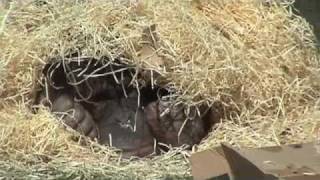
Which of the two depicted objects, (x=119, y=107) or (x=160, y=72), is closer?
(x=160, y=72)

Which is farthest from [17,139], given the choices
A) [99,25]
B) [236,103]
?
[236,103]

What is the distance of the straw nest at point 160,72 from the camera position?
7.95ft

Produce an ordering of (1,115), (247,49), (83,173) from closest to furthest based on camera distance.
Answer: (83,173)
(1,115)
(247,49)

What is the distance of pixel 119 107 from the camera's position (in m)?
2.61

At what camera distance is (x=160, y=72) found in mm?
2502

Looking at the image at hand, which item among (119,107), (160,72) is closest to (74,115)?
(119,107)

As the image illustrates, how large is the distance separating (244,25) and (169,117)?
0.61 m

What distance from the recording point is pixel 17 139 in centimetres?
243

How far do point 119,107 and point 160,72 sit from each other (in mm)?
228

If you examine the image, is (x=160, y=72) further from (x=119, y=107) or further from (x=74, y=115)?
(x=74, y=115)

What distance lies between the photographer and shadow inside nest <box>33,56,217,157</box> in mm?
2537

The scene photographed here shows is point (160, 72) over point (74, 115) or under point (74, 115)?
over

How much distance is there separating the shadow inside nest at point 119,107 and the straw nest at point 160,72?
47mm

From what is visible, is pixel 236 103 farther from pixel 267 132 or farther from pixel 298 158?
pixel 298 158
